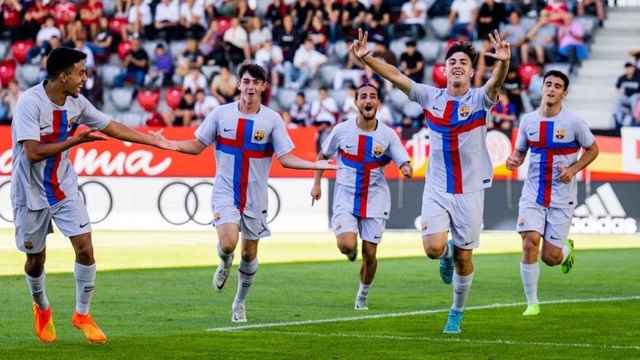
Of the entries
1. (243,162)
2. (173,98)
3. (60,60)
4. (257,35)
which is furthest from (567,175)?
(257,35)

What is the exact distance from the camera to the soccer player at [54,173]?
13.0 m

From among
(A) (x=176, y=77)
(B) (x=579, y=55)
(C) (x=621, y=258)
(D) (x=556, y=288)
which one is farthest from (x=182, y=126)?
(D) (x=556, y=288)

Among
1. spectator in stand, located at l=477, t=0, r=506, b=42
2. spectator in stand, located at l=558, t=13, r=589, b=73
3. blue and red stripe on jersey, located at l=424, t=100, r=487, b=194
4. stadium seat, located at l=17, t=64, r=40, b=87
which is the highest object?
blue and red stripe on jersey, located at l=424, t=100, r=487, b=194

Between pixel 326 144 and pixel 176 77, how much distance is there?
2060cm

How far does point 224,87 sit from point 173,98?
4.25ft

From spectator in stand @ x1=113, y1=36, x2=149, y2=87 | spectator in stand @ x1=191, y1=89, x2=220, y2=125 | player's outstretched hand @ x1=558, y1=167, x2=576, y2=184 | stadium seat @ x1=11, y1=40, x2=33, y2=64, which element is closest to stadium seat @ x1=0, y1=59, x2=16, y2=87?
stadium seat @ x1=11, y1=40, x2=33, y2=64

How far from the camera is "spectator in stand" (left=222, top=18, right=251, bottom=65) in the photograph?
37594 millimetres

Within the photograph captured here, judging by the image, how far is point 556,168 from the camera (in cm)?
1667

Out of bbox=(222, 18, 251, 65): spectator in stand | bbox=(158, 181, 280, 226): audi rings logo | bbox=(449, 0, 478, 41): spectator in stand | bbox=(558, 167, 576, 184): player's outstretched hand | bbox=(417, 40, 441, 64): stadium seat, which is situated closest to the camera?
bbox=(558, 167, 576, 184): player's outstretched hand

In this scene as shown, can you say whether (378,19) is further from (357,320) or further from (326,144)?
(357,320)

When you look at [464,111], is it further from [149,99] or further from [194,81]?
[149,99]

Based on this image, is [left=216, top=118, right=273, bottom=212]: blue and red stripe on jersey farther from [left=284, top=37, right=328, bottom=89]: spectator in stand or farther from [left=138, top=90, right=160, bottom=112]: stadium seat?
[left=138, top=90, right=160, bottom=112]: stadium seat

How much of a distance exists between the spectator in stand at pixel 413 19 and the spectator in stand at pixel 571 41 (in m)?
3.29

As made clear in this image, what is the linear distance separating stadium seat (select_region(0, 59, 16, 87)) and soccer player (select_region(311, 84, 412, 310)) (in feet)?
73.9
